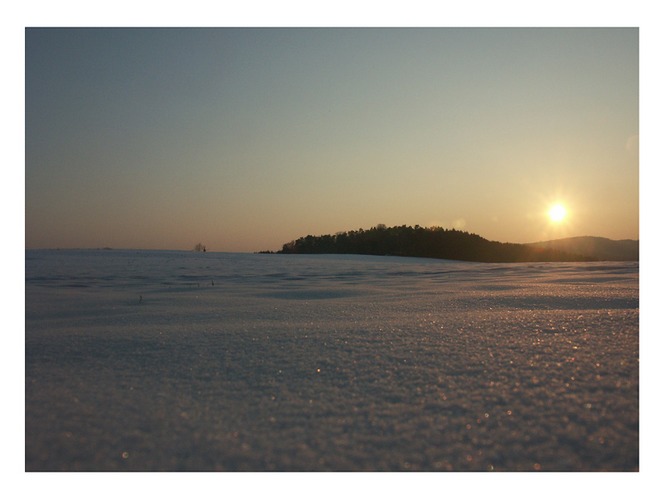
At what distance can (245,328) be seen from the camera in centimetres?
179

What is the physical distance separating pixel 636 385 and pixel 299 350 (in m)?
0.91

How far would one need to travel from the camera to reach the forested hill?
37.5 feet

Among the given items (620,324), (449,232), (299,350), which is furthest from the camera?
(449,232)

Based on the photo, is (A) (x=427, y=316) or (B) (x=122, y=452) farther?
(A) (x=427, y=316)

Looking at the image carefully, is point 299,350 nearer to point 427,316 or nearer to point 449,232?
point 427,316

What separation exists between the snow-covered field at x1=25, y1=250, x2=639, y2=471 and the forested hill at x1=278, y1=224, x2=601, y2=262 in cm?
947

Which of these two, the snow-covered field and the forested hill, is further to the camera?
the forested hill

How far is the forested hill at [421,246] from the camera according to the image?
11438 millimetres

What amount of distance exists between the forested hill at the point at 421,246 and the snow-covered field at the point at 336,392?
9.47 m

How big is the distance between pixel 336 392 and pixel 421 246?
12.1m

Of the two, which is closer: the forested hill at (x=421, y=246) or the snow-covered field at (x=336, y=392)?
the snow-covered field at (x=336, y=392)

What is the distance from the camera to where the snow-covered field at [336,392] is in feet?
2.71
